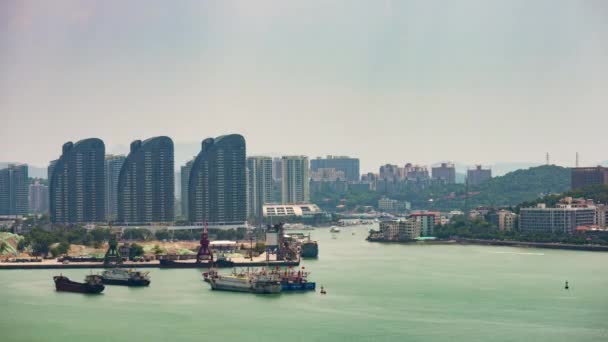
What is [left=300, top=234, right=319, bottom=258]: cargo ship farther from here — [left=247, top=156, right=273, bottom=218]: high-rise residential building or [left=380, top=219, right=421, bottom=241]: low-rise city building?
[left=247, top=156, right=273, bottom=218]: high-rise residential building

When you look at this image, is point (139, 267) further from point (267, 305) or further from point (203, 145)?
point (203, 145)

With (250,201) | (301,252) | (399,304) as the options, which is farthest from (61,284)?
(250,201)

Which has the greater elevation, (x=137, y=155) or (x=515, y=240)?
(x=137, y=155)

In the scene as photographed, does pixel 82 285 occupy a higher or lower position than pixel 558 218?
lower

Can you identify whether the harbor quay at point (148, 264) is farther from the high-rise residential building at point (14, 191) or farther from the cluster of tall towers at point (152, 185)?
the high-rise residential building at point (14, 191)

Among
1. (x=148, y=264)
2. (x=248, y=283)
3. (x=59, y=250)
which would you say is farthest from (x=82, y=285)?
(x=59, y=250)

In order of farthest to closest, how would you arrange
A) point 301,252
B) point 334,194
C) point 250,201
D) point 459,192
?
point 334,194 → point 459,192 → point 250,201 → point 301,252

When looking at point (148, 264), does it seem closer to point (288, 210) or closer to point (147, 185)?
point (147, 185)
